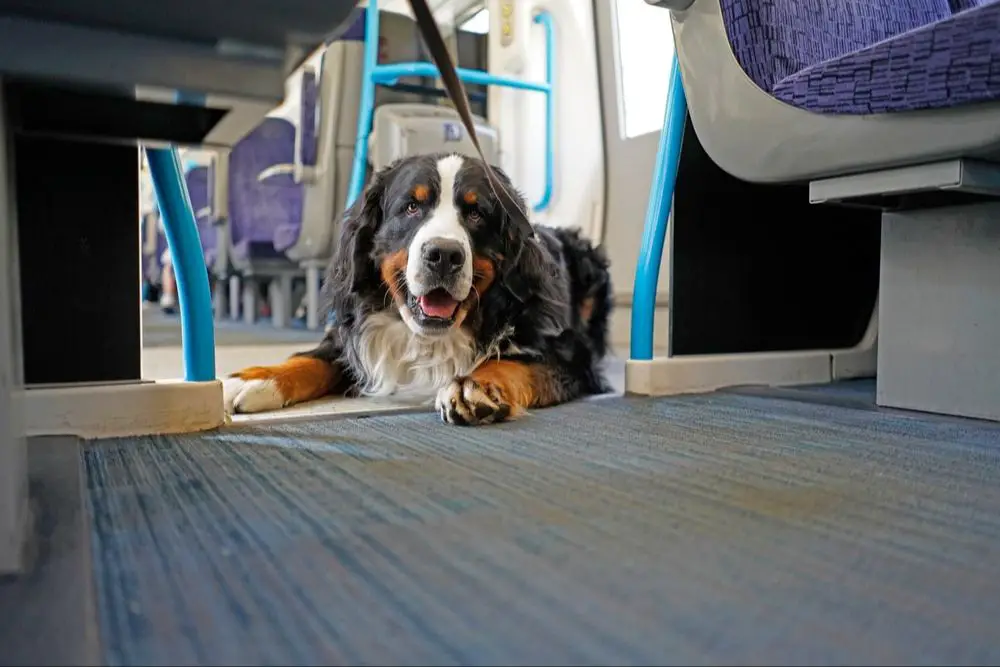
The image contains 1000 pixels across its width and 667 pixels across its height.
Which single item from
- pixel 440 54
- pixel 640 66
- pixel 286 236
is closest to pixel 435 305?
pixel 440 54

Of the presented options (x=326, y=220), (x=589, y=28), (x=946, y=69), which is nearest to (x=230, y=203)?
(x=326, y=220)

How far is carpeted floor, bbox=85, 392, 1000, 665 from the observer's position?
0.52 m

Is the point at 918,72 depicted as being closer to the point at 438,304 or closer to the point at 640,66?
the point at 438,304

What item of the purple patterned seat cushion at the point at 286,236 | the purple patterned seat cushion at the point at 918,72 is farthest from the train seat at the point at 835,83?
the purple patterned seat cushion at the point at 286,236

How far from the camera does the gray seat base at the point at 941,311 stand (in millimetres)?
1508

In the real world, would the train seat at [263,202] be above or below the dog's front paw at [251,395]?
above

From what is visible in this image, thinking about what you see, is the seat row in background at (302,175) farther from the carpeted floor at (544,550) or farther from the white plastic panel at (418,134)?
the carpeted floor at (544,550)

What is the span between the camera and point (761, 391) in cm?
188

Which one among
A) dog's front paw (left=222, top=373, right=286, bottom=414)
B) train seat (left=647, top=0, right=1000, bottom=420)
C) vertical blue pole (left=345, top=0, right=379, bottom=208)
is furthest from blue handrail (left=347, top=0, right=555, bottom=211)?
train seat (left=647, top=0, right=1000, bottom=420)

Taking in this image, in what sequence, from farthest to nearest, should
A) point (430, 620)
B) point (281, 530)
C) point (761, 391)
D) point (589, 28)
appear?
point (589, 28) < point (761, 391) < point (281, 530) < point (430, 620)

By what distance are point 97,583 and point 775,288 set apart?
1870 mm

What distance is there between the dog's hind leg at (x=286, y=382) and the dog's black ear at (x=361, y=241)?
0.61ft

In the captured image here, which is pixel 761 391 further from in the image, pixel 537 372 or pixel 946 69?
pixel 946 69

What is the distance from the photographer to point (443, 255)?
1.60 meters
